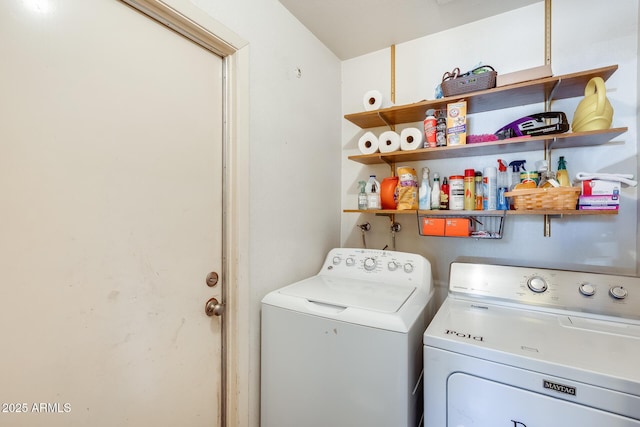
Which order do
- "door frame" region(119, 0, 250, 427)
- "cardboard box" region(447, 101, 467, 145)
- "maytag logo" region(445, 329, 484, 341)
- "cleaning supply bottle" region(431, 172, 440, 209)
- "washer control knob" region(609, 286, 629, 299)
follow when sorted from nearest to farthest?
"maytag logo" region(445, 329, 484, 341) → "washer control knob" region(609, 286, 629, 299) → "door frame" region(119, 0, 250, 427) → "cardboard box" region(447, 101, 467, 145) → "cleaning supply bottle" region(431, 172, 440, 209)

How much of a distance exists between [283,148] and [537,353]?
1.36m

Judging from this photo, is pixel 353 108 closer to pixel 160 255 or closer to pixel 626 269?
pixel 160 255

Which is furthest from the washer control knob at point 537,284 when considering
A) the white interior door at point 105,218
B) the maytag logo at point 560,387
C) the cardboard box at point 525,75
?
the white interior door at point 105,218

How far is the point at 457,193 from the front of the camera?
146cm

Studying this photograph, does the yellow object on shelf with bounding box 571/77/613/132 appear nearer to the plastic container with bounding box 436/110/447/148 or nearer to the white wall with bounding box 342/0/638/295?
the white wall with bounding box 342/0/638/295

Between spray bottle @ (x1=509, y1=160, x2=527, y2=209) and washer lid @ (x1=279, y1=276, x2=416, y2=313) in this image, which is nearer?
washer lid @ (x1=279, y1=276, x2=416, y2=313)

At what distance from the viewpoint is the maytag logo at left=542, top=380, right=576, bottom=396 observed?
0.78m

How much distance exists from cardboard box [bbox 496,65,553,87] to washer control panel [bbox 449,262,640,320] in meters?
0.90

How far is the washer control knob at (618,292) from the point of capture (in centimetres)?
110

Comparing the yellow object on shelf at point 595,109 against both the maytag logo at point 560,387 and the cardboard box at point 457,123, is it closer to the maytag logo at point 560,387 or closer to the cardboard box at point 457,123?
the cardboard box at point 457,123

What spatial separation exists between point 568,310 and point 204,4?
196 centimetres

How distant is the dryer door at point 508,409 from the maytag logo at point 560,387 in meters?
0.03

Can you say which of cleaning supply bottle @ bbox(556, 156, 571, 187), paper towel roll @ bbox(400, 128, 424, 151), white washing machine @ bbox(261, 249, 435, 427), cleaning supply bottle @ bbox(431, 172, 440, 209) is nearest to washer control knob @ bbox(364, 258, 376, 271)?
white washing machine @ bbox(261, 249, 435, 427)

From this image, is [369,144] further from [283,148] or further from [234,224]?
[234,224]
